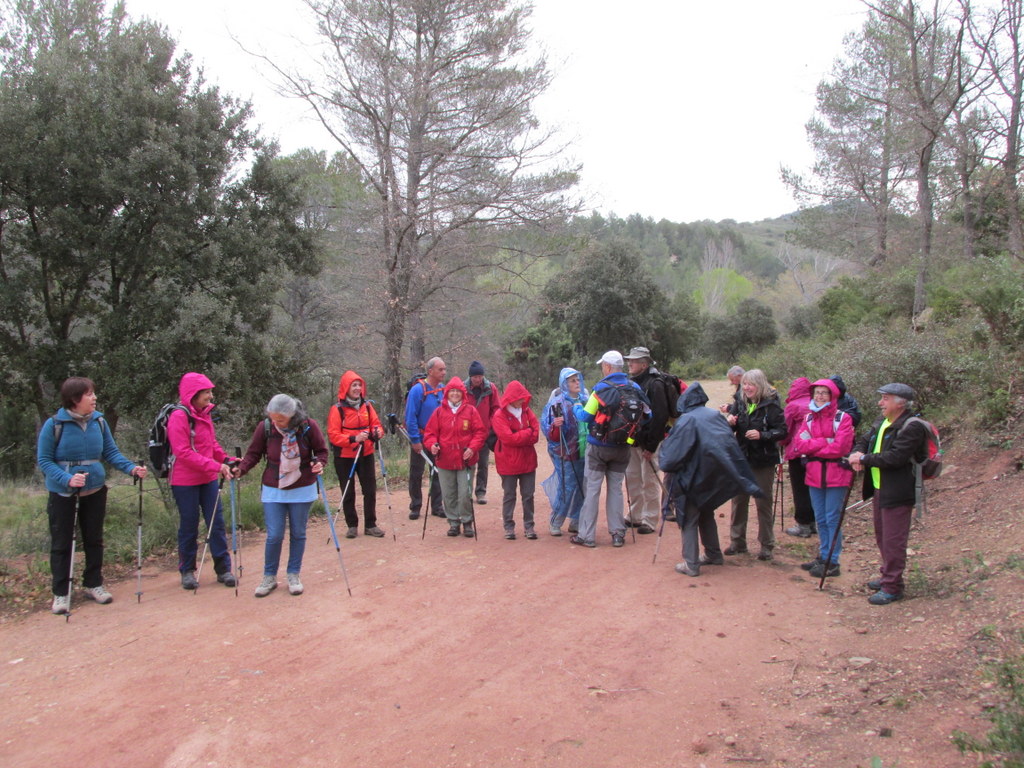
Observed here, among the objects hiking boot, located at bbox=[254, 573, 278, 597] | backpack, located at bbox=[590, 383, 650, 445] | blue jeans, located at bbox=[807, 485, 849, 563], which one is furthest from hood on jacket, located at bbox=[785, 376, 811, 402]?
hiking boot, located at bbox=[254, 573, 278, 597]

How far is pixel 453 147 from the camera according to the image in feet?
57.5

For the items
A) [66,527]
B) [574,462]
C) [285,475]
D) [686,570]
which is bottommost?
[686,570]

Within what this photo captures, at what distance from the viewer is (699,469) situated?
6.49 metres

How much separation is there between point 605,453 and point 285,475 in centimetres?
311

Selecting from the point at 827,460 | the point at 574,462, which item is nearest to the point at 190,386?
the point at 574,462

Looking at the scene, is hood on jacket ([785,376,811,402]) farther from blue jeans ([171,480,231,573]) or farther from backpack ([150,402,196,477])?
backpack ([150,402,196,477])

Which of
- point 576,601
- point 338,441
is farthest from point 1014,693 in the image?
point 338,441

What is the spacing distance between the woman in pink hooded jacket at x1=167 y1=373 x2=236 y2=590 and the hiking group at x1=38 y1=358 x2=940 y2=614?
13mm

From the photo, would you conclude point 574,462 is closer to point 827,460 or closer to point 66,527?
point 827,460

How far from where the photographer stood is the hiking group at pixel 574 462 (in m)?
5.87

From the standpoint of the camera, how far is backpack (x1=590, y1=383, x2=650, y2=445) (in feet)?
23.6

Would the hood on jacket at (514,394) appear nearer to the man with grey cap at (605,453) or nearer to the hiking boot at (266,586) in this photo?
the man with grey cap at (605,453)

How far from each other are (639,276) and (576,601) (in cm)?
2734

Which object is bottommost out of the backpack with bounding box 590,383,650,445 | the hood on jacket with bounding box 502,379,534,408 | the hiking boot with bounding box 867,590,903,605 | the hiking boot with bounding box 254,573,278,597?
the hiking boot with bounding box 254,573,278,597
